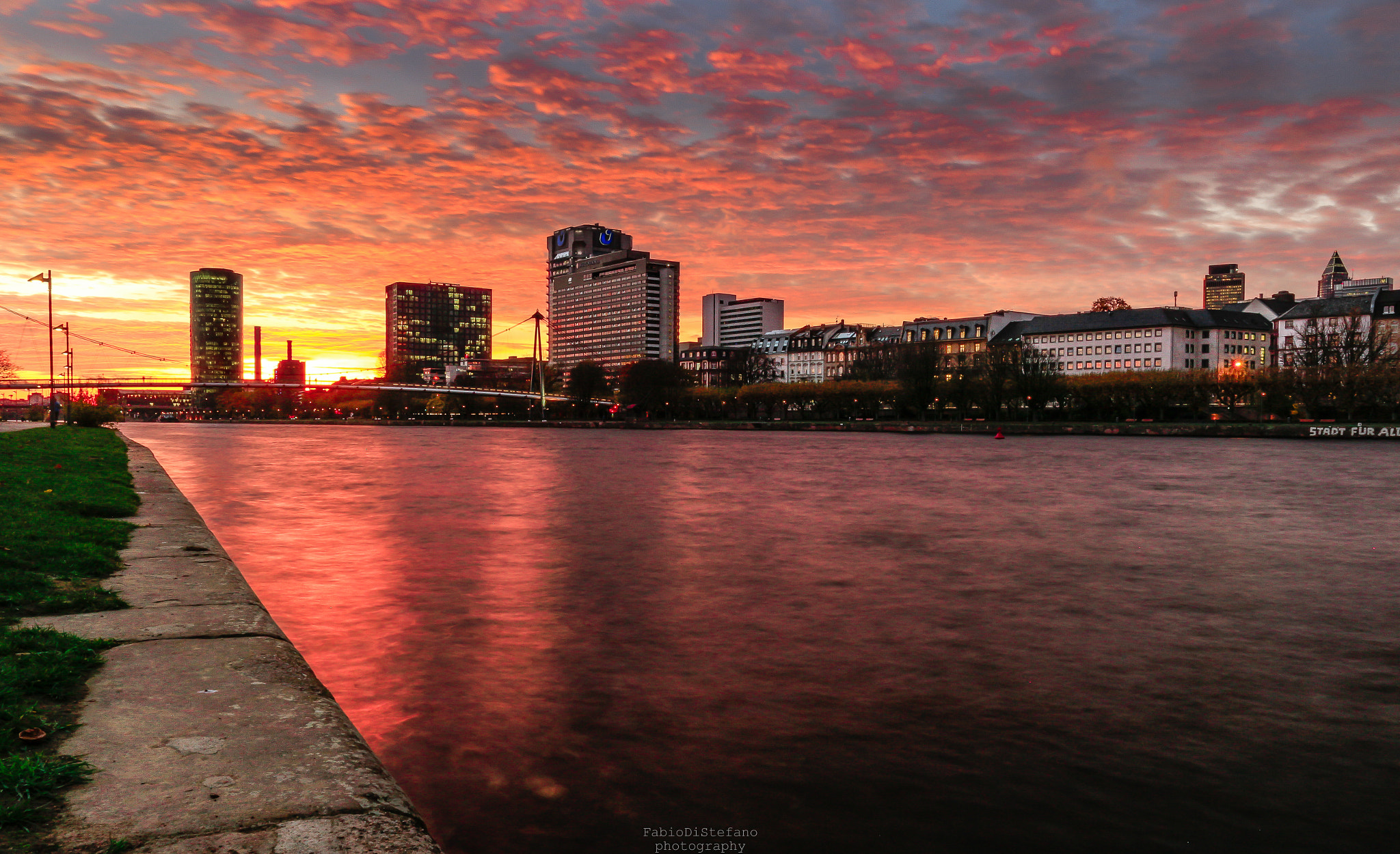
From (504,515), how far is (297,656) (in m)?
14.7

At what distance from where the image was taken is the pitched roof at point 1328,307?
5482 inches

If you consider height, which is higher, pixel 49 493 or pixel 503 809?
pixel 49 493

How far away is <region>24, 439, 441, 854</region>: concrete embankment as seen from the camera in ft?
10.8

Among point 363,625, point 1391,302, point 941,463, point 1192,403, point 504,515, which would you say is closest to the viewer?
point 363,625

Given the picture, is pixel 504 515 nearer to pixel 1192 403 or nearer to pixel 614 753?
pixel 614 753

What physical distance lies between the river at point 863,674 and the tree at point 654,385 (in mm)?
124538

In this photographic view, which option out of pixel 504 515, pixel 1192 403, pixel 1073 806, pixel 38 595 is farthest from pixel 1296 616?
pixel 1192 403

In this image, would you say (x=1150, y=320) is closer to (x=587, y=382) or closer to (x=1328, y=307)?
(x=1328, y=307)

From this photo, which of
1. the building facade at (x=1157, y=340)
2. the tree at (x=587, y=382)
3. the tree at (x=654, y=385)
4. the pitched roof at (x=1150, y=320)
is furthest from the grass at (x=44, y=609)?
the pitched roof at (x=1150, y=320)

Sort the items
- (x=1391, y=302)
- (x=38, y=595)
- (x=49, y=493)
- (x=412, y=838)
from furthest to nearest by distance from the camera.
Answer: (x=1391, y=302), (x=49, y=493), (x=38, y=595), (x=412, y=838)

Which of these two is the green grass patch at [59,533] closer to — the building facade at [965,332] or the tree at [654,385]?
the tree at [654,385]

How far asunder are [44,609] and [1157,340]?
176 meters

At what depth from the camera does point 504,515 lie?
67.7 feet

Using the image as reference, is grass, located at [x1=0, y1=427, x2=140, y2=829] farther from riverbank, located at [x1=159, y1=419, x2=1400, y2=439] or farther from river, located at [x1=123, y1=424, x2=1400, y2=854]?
riverbank, located at [x1=159, y1=419, x2=1400, y2=439]
